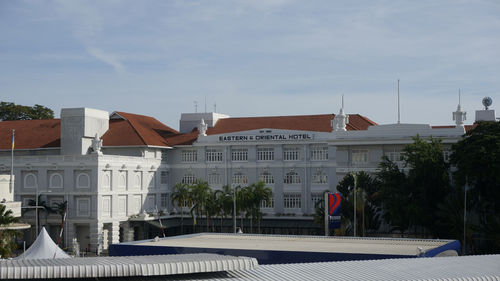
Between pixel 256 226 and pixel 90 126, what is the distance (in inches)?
921

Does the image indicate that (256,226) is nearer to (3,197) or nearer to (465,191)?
(465,191)

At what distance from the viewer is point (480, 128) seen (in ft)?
231

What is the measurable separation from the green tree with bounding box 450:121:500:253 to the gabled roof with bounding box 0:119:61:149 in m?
47.9

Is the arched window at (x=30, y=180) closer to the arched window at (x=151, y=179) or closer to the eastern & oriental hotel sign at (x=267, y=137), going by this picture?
the arched window at (x=151, y=179)

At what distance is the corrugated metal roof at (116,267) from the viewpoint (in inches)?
1005

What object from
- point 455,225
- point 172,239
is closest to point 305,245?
point 172,239

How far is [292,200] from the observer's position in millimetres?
88875

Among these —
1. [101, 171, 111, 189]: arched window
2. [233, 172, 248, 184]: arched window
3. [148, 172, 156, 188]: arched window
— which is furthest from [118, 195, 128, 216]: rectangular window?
[233, 172, 248, 184]: arched window

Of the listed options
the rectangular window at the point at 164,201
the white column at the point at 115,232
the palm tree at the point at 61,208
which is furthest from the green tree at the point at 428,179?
the palm tree at the point at 61,208

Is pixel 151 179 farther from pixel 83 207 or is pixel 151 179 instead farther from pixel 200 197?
pixel 83 207

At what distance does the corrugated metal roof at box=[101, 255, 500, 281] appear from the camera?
1137 inches

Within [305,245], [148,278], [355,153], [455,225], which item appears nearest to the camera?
[148,278]

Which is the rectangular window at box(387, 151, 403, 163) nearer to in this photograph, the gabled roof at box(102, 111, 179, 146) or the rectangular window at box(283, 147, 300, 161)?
the rectangular window at box(283, 147, 300, 161)

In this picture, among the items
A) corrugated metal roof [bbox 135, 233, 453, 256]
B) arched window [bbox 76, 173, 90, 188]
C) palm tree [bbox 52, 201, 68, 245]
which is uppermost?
arched window [bbox 76, 173, 90, 188]
